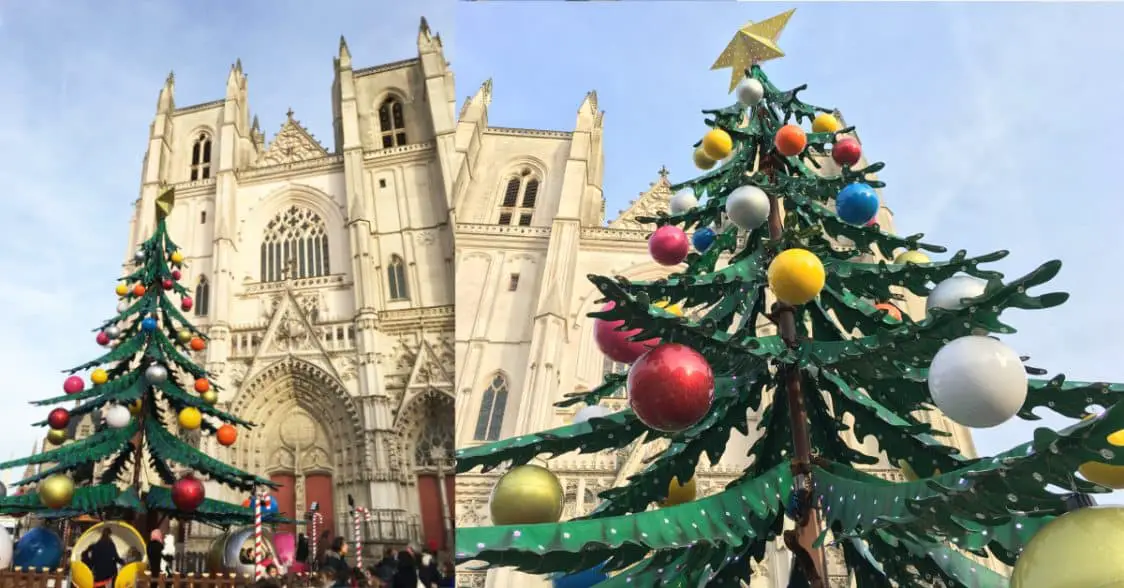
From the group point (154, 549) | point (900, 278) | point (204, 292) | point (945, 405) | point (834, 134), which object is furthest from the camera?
point (204, 292)

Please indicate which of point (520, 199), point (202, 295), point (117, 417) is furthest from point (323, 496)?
point (520, 199)

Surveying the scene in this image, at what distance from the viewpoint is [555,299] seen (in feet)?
21.3

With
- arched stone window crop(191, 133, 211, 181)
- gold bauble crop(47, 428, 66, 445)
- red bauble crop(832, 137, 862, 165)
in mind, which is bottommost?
red bauble crop(832, 137, 862, 165)

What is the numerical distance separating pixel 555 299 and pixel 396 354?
66.0 inches

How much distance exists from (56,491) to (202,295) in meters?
5.24

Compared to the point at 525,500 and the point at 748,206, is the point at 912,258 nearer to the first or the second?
the point at 748,206

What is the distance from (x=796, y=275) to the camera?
1.94 m

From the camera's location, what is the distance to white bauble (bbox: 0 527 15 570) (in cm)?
394

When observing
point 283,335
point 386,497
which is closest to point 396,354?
point 386,497

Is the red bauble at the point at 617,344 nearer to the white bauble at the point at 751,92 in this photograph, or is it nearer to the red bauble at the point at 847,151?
the white bauble at the point at 751,92

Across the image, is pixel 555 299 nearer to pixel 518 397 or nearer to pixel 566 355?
pixel 566 355

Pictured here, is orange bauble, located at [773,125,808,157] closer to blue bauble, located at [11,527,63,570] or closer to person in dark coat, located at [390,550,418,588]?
person in dark coat, located at [390,550,418,588]

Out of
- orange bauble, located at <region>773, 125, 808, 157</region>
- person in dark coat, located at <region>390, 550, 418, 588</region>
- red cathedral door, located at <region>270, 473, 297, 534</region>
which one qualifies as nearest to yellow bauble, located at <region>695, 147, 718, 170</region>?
orange bauble, located at <region>773, 125, 808, 157</region>

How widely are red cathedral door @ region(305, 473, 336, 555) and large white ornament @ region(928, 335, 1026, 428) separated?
710cm
